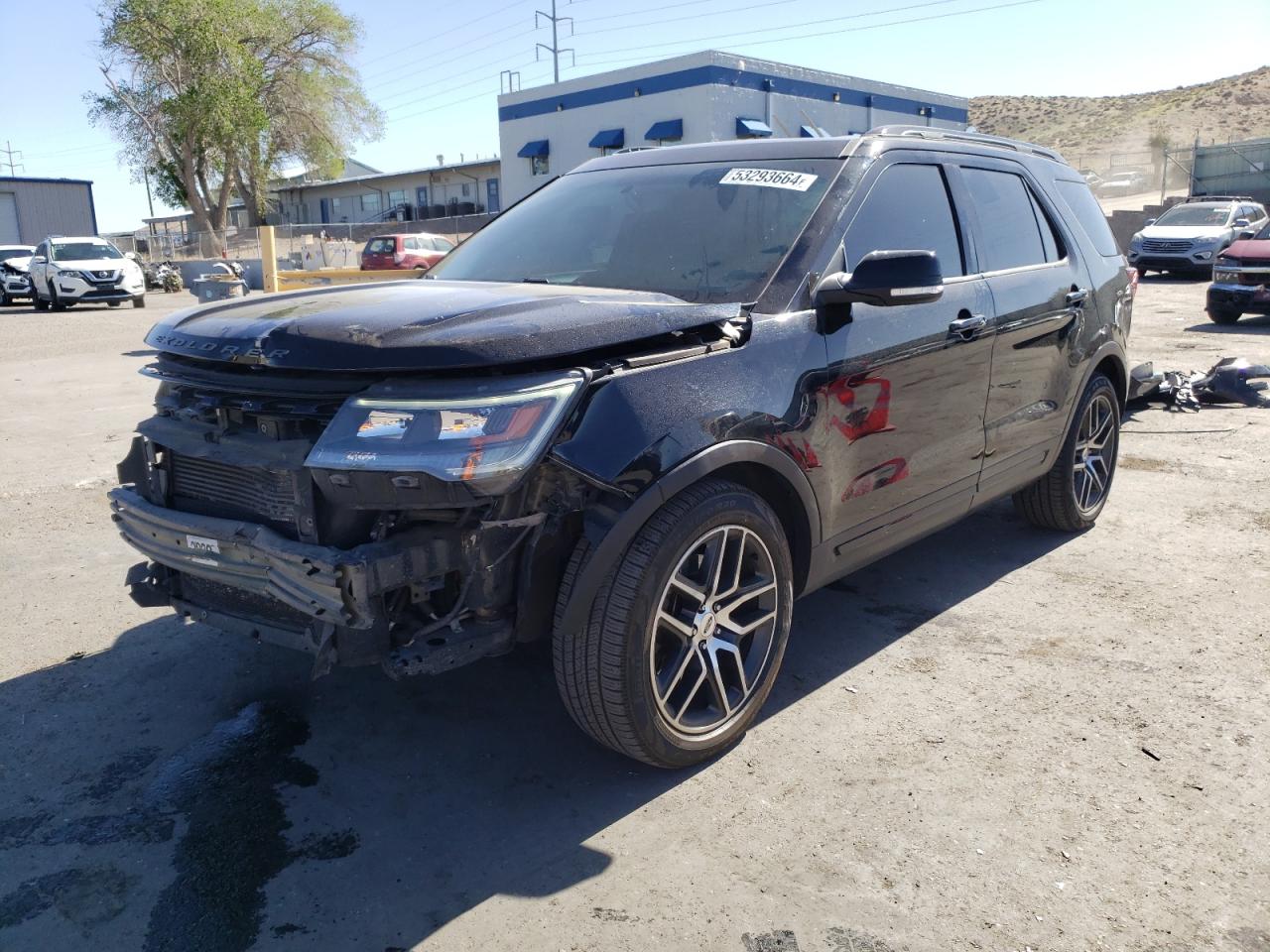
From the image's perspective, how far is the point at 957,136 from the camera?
4.48 meters

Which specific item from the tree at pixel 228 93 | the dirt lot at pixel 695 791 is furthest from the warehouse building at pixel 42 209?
the dirt lot at pixel 695 791

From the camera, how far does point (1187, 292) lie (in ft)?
65.4

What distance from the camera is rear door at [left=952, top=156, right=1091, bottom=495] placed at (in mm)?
4293

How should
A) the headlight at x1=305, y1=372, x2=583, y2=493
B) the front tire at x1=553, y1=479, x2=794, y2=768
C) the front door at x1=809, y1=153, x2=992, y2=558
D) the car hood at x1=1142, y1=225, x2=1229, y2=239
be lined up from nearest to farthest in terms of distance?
the headlight at x1=305, y1=372, x2=583, y2=493 → the front tire at x1=553, y1=479, x2=794, y2=768 → the front door at x1=809, y1=153, x2=992, y2=558 → the car hood at x1=1142, y1=225, x2=1229, y2=239

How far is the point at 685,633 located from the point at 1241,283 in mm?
13541

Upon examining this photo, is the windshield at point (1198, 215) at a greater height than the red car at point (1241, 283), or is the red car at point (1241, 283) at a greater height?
the windshield at point (1198, 215)

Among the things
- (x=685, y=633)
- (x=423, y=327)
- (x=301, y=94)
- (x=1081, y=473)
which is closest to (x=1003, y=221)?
(x=1081, y=473)

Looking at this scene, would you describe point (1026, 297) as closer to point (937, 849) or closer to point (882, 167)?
point (882, 167)

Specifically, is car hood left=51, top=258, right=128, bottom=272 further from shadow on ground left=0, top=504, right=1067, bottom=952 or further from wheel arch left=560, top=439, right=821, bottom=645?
wheel arch left=560, top=439, right=821, bottom=645

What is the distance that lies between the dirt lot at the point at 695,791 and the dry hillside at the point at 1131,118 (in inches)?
2327

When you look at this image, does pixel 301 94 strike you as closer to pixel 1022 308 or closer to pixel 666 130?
pixel 666 130

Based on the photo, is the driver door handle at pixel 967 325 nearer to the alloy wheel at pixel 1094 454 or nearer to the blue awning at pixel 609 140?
the alloy wheel at pixel 1094 454

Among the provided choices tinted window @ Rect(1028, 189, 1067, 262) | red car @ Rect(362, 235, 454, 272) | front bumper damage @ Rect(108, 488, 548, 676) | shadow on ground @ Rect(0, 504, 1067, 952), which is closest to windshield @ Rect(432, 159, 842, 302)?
front bumper damage @ Rect(108, 488, 548, 676)

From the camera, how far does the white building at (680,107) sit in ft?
99.2
